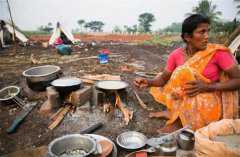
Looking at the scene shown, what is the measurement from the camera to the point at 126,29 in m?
22.2

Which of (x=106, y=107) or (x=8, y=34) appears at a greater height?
(x=8, y=34)

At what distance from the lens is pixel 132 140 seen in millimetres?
3230

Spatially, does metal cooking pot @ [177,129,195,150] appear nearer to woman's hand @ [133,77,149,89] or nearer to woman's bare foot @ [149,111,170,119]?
woman's hand @ [133,77,149,89]

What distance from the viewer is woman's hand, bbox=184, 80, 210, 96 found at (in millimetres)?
2814

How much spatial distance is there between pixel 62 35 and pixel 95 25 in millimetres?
10279

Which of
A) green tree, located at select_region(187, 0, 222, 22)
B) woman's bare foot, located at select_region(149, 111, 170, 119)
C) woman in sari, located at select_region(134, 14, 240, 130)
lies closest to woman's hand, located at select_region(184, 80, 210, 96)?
woman in sari, located at select_region(134, 14, 240, 130)

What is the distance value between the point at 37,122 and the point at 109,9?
1801 cm

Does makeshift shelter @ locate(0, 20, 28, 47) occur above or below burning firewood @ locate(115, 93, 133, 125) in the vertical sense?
above

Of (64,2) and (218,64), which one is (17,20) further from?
(218,64)

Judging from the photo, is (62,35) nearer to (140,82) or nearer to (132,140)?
(140,82)

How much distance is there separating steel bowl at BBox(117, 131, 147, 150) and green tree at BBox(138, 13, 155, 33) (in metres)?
19.3

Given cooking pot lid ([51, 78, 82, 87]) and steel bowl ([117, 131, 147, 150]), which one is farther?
cooking pot lid ([51, 78, 82, 87])

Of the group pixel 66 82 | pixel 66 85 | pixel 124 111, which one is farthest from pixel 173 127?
pixel 66 82

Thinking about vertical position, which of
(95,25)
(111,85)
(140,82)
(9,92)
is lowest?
(9,92)
